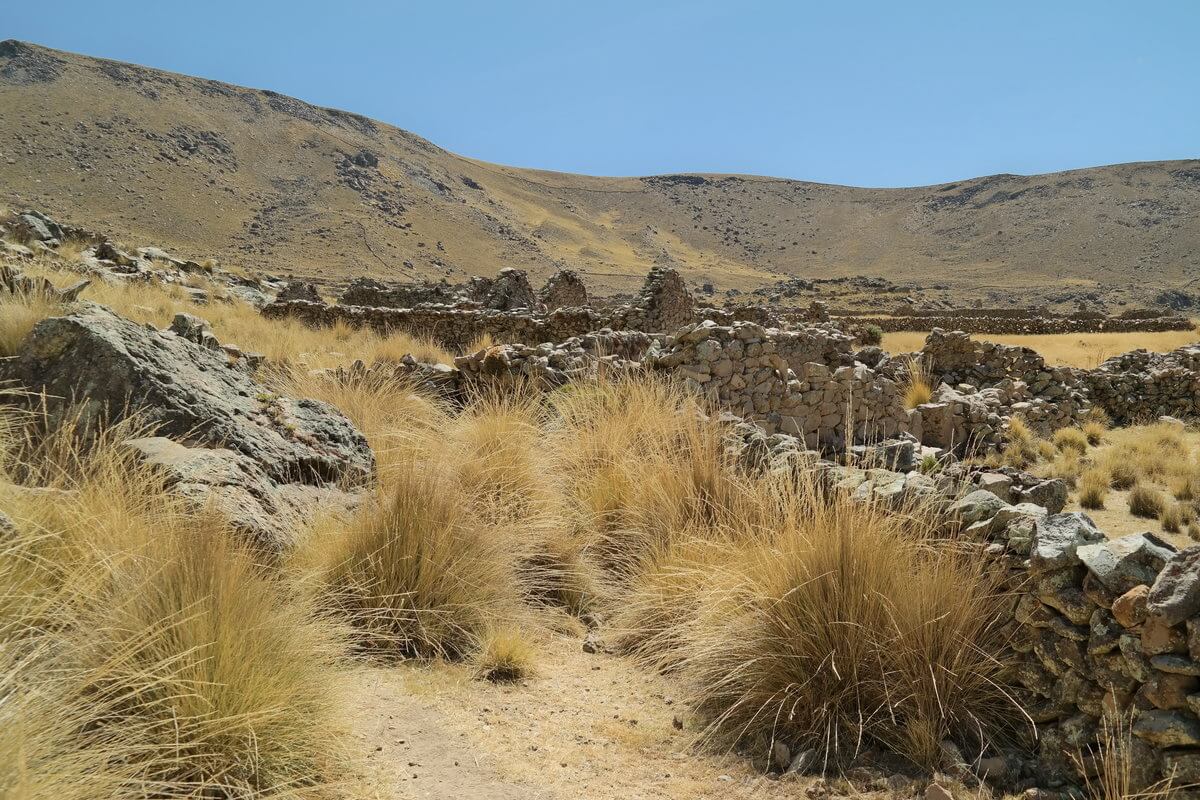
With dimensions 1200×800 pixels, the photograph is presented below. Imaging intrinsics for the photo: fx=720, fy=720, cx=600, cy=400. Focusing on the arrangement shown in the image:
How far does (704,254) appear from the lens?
9375cm

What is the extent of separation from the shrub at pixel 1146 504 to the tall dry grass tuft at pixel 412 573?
25.5 feet

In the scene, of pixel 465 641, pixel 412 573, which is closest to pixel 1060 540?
pixel 465 641

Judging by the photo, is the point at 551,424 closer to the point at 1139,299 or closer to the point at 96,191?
the point at 96,191

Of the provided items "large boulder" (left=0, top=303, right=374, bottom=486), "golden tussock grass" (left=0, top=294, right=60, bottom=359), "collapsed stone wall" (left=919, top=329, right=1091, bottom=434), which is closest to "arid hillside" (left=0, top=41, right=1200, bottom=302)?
"collapsed stone wall" (left=919, top=329, right=1091, bottom=434)

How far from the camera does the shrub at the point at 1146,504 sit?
8.05m

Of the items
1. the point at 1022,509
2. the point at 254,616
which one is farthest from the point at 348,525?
the point at 1022,509

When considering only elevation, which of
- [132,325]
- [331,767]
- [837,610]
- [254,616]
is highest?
[132,325]

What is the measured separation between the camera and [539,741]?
2924 mm

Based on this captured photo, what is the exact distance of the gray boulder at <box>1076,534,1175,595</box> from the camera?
2303 millimetres

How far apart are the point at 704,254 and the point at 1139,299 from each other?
4983cm

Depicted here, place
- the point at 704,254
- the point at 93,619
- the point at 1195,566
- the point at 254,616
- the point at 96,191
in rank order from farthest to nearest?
the point at 704,254 < the point at 96,191 < the point at 254,616 < the point at 93,619 < the point at 1195,566

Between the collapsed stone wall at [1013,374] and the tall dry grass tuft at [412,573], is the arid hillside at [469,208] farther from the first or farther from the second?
the tall dry grass tuft at [412,573]

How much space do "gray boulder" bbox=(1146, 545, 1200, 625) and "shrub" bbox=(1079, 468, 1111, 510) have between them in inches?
289

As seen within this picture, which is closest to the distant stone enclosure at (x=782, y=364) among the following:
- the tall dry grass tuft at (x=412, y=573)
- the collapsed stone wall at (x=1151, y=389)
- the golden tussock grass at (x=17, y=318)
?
the collapsed stone wall at (x=1151, y=389)
